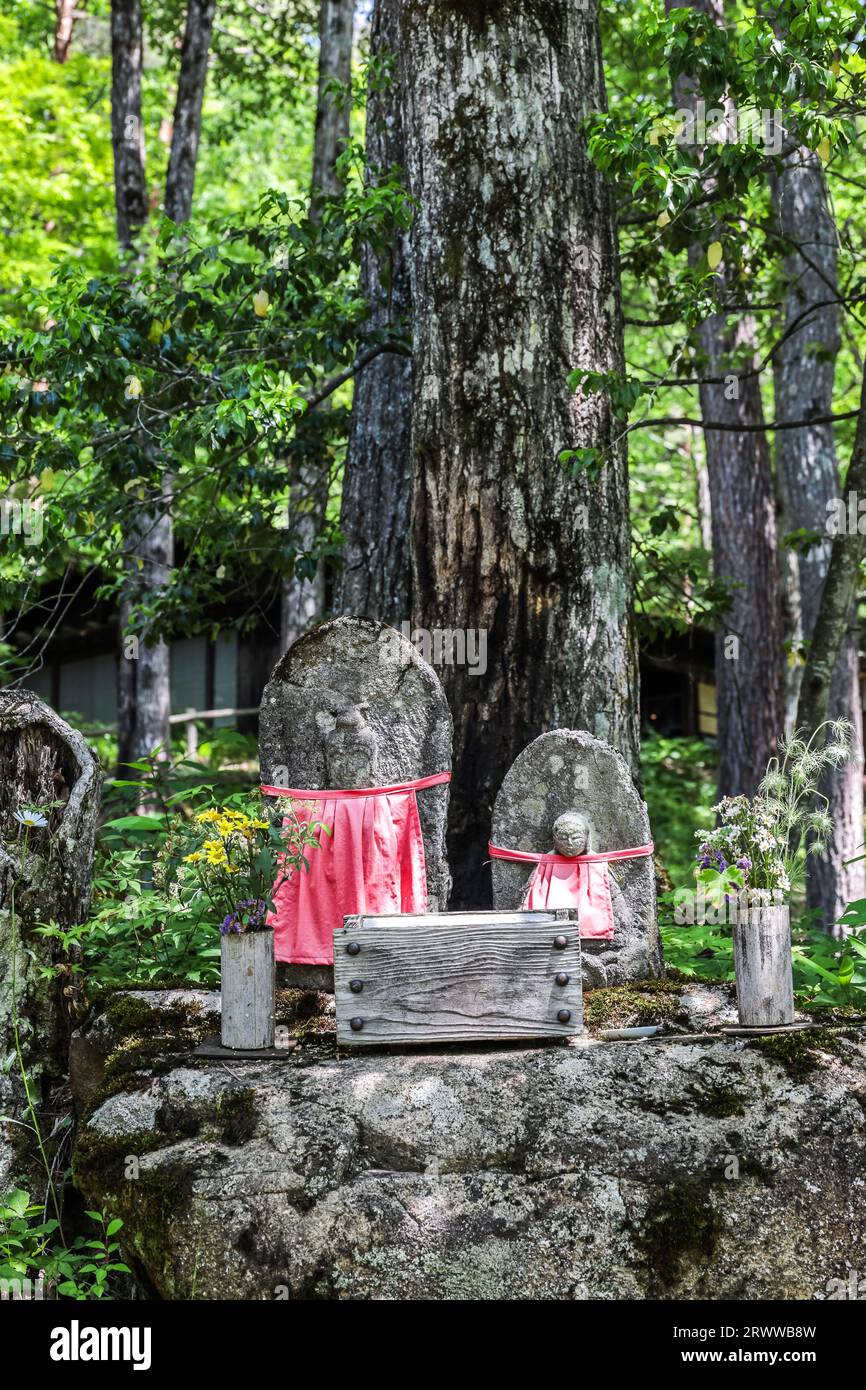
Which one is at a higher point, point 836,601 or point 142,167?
point 142,167

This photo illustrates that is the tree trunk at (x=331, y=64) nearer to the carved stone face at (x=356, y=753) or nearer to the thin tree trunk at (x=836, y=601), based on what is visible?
the thin tree trunk at (x=836, y=601)

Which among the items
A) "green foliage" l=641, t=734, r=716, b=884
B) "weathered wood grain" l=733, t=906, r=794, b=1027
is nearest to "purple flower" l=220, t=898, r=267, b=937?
"weathered wood grain" l=733, t=906, r=794, b=1027

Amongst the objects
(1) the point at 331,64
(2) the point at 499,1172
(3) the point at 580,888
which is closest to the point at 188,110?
(1) the point at 331,64

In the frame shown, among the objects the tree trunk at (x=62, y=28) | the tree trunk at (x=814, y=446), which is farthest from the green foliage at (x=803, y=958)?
the tree trunk at (x=62, y=28)

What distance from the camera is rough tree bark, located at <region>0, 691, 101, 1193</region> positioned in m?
4.64

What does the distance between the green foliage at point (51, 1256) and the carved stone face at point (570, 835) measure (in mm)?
2100

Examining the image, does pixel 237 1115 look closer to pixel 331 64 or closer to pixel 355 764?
pixel 355 764

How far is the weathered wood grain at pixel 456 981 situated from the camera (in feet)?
14.1

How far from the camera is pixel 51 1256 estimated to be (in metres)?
4.27

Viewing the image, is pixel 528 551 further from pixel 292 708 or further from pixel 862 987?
pixel 862 987

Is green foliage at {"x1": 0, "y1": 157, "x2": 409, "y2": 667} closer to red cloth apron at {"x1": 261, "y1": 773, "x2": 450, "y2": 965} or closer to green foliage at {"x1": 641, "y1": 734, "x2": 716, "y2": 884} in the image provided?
red cloth apron at {"x1": 261, "y1": 773, "x2": 450, "y2": 965}

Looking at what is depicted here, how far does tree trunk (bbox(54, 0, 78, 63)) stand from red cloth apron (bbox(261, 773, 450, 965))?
17234 millimetres

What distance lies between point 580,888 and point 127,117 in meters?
10.4

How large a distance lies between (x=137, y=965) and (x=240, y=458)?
2.95 meters
